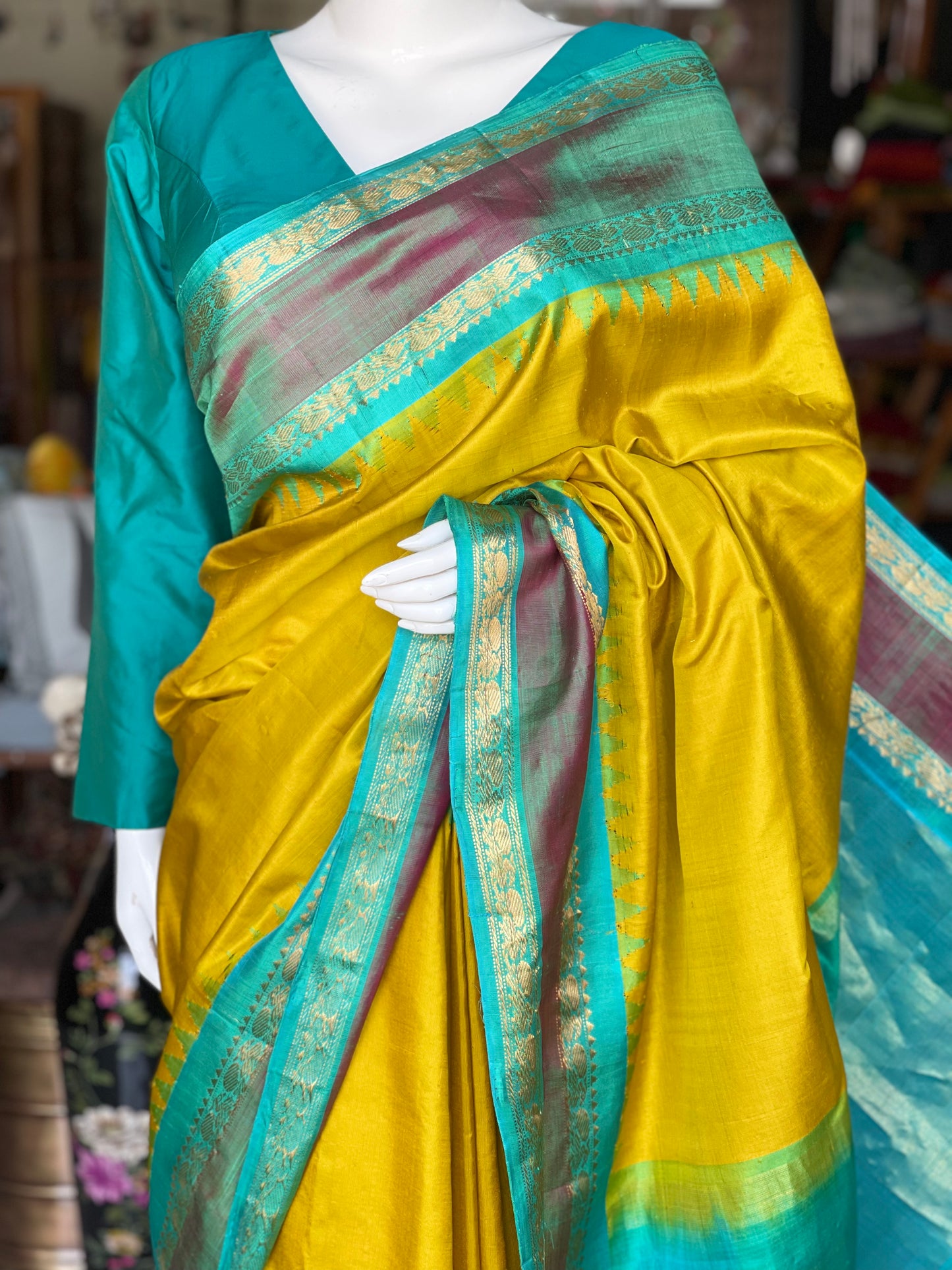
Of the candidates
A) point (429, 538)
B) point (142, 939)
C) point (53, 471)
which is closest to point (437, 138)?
point (429, 538)

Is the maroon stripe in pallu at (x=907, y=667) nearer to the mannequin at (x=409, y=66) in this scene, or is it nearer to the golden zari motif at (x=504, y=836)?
the golden zari motif at (x=504, y=836)

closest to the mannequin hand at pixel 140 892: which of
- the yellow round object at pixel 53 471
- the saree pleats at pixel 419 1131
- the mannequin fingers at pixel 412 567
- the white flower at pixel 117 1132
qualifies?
the saree pleats at pixel 419 1131

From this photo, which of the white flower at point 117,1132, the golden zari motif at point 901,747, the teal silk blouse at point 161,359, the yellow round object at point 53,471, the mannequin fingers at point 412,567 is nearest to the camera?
the mannequin fingers at point 412,567

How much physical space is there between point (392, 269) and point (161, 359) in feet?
0.80

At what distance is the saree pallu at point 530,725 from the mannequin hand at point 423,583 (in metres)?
0.02

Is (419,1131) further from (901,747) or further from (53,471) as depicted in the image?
(53,471)

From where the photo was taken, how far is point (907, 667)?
1021 millimetres

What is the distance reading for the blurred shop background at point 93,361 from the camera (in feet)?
4.78

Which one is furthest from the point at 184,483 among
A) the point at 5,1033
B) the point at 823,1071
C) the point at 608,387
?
the point at 5,1033

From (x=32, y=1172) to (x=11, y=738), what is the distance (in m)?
0.87

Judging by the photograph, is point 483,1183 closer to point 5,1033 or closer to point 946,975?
point 946,975

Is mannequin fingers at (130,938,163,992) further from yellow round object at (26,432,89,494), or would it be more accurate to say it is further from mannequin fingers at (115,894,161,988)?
yellow round object at (26,432,89,494)

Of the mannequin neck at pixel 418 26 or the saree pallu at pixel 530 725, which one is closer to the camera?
the saree pallu at pixel 530 725

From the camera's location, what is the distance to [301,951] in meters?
0.85
